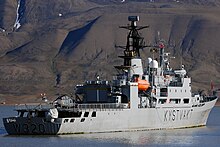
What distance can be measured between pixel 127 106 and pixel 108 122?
2683 mm

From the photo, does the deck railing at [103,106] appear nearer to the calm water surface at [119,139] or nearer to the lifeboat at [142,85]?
the calm water surface at [119,139]

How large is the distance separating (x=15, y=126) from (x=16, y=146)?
21.7ft

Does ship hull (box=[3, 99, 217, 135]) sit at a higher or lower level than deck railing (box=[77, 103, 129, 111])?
lower

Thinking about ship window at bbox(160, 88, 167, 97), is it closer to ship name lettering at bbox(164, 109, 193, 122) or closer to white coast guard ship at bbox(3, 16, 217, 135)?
white coast guard ship at bbox(3, 16, 217, 135)

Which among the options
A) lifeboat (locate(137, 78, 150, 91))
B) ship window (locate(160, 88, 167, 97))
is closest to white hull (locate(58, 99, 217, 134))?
ship window (locate(160, 88, 167, 97))

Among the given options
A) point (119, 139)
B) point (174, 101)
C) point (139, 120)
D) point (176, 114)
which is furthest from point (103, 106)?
point (176, 114)

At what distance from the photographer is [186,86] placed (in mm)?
75250

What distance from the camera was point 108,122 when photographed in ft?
220

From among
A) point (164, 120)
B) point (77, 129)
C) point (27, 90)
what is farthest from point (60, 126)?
point (27, 90)

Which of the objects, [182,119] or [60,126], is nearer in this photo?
[60,126]

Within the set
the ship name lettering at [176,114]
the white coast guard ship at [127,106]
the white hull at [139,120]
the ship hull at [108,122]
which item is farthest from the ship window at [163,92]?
the ship name lettering at [176,114]

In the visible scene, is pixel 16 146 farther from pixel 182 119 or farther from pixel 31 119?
pixel 182 119

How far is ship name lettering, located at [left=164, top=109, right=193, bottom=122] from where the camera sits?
73.0m

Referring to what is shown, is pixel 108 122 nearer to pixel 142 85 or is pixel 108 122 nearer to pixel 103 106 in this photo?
pixel 103 106
